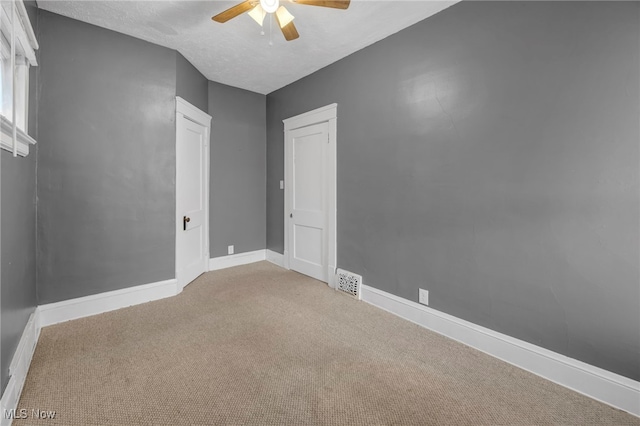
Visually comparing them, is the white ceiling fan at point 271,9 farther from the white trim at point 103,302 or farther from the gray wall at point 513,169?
the white trim at point 103,302

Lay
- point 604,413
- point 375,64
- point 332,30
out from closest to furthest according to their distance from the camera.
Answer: point 604,413 → point 332,30 → point 375,64

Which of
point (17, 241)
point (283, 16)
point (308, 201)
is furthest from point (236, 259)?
point (283, 16)

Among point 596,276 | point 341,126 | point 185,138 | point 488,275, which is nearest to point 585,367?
point 596,276

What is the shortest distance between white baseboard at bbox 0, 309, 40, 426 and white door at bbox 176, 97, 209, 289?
4.19 feet

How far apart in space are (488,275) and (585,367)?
72 centimetres

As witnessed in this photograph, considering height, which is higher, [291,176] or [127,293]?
[291,176]

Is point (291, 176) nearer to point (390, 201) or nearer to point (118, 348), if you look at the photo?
point (390, 201)

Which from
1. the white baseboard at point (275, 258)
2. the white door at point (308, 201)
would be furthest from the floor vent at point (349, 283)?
the white baseboard at point (275, 258)

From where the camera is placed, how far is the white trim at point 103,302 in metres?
2.52

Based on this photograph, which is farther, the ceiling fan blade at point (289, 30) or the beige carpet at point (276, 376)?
the ceiling fan blade at point (289, 30)

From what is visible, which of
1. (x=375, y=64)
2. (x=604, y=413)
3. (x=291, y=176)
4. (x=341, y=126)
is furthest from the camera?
(x=291, y=176)

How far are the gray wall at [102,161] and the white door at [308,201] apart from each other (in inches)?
60.8

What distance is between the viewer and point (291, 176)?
4.05m

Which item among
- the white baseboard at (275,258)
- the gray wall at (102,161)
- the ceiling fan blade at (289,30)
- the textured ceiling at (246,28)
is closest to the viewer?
the ceiling fan blade at (289,30)
